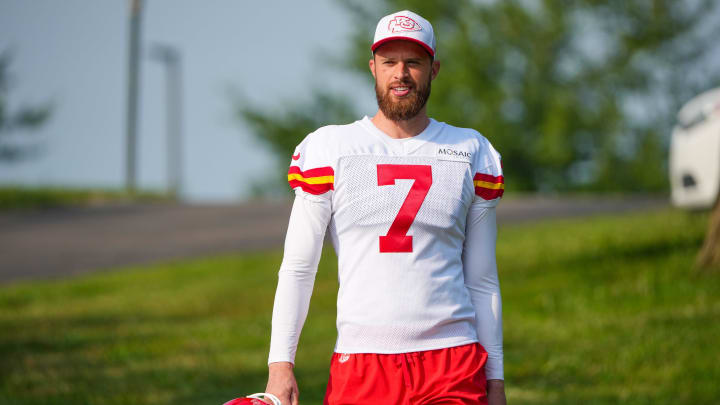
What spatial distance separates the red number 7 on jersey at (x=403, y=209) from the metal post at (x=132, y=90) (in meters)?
26.9

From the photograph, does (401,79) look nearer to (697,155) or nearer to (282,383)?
(282,383)

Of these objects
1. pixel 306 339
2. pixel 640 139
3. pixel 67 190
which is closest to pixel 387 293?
pixel 306 339

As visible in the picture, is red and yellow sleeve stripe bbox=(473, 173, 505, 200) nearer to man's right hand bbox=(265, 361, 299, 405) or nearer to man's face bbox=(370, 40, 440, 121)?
man's face bbox=(370, 40, 440, 121)

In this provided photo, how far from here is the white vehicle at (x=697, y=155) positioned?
34.3 feet

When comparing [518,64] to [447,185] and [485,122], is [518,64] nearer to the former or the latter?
[485,122]

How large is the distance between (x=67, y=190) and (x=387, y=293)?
2416 cm

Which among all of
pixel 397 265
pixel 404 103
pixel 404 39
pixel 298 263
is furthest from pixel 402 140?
pixel 298 263

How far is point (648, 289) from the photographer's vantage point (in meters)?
10.7

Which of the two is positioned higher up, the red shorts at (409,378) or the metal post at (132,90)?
the metal post at (132,90)

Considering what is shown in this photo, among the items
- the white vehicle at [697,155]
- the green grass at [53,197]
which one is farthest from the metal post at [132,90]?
Answer: the white vehicle at [697,155]

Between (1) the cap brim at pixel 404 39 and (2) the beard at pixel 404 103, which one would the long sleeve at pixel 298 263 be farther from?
(1) the cap brim at pixel 404 39

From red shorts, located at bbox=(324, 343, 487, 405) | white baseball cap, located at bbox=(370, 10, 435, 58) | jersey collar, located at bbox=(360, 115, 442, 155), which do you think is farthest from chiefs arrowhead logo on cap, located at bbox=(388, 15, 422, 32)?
red shorts, located at bbox=(324, 343, 487, 405)

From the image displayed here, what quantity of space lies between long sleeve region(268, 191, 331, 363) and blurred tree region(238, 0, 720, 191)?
107ft

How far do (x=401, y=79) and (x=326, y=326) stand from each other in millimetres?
8023
